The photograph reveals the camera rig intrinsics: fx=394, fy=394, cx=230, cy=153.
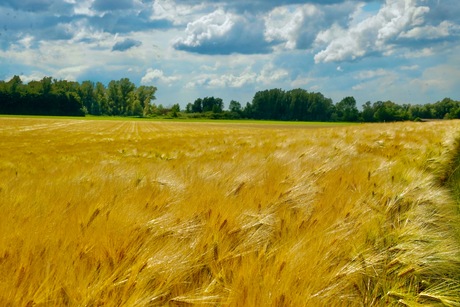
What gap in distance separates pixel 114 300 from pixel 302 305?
486 mm

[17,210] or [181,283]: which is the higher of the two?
[17,210]

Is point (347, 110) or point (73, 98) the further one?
point (347, 110)

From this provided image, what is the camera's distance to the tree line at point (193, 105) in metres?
98.5

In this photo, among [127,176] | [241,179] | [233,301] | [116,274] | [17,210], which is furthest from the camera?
[127,176]

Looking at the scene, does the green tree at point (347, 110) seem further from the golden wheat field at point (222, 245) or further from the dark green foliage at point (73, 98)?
the golden wheat field at point (222, 245)

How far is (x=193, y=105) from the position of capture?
143250 millimetres

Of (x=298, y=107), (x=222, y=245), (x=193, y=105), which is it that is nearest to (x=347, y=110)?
(x=298, y=107)

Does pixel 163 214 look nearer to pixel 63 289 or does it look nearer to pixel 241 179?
pixel 63 289

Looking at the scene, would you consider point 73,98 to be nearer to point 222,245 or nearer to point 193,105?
point 193,105

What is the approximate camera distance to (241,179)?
248 cm

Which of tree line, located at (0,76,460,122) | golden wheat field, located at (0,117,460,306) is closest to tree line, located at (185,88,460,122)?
tree line, located at (0,76,460,122)

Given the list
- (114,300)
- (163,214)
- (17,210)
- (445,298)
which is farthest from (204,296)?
(17,210)

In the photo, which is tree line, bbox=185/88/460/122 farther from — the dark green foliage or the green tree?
the dark green foliage

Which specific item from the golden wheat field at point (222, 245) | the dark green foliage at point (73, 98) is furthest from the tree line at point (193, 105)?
the golden wheat field at point (222, 245)
